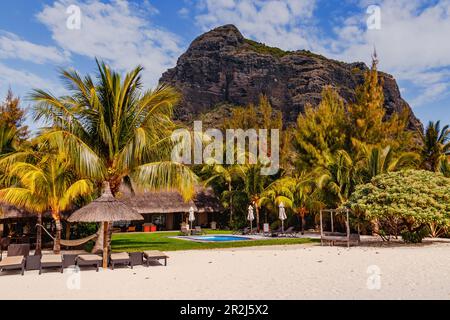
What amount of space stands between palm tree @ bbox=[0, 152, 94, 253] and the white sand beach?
3.89m

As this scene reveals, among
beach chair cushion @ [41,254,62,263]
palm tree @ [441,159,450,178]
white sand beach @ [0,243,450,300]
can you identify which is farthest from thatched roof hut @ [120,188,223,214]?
beach chair cushion @ [41,254,62,263]

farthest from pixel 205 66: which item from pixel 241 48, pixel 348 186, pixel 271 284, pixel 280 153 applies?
pixel 271 284

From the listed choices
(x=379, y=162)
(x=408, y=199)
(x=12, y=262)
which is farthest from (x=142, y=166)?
(x=379, y=162)

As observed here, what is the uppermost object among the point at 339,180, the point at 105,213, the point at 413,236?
the point at 339,180

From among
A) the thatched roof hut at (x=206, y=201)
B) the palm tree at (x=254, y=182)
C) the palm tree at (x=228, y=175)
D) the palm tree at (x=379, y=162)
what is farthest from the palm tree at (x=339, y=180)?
the thatched roof hut at (x=206, y=201)

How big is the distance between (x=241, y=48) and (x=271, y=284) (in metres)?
89.7

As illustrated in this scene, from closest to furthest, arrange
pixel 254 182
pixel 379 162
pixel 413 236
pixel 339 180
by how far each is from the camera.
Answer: pixel 413 236 → pixel 379 162 → pixel 339 180 → pixel 254 182

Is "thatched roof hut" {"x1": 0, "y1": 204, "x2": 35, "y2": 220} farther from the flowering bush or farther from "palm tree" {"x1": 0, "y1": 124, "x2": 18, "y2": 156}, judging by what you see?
the flowering bush

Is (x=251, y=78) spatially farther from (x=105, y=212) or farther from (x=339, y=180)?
(x=105, y=212)

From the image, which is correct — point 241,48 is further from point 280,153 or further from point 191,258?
point 191,258

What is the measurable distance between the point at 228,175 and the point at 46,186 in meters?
16.0

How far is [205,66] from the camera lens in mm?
87688

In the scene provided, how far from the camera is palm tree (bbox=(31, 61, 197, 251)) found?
496 inches

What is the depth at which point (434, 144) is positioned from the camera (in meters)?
25.4
